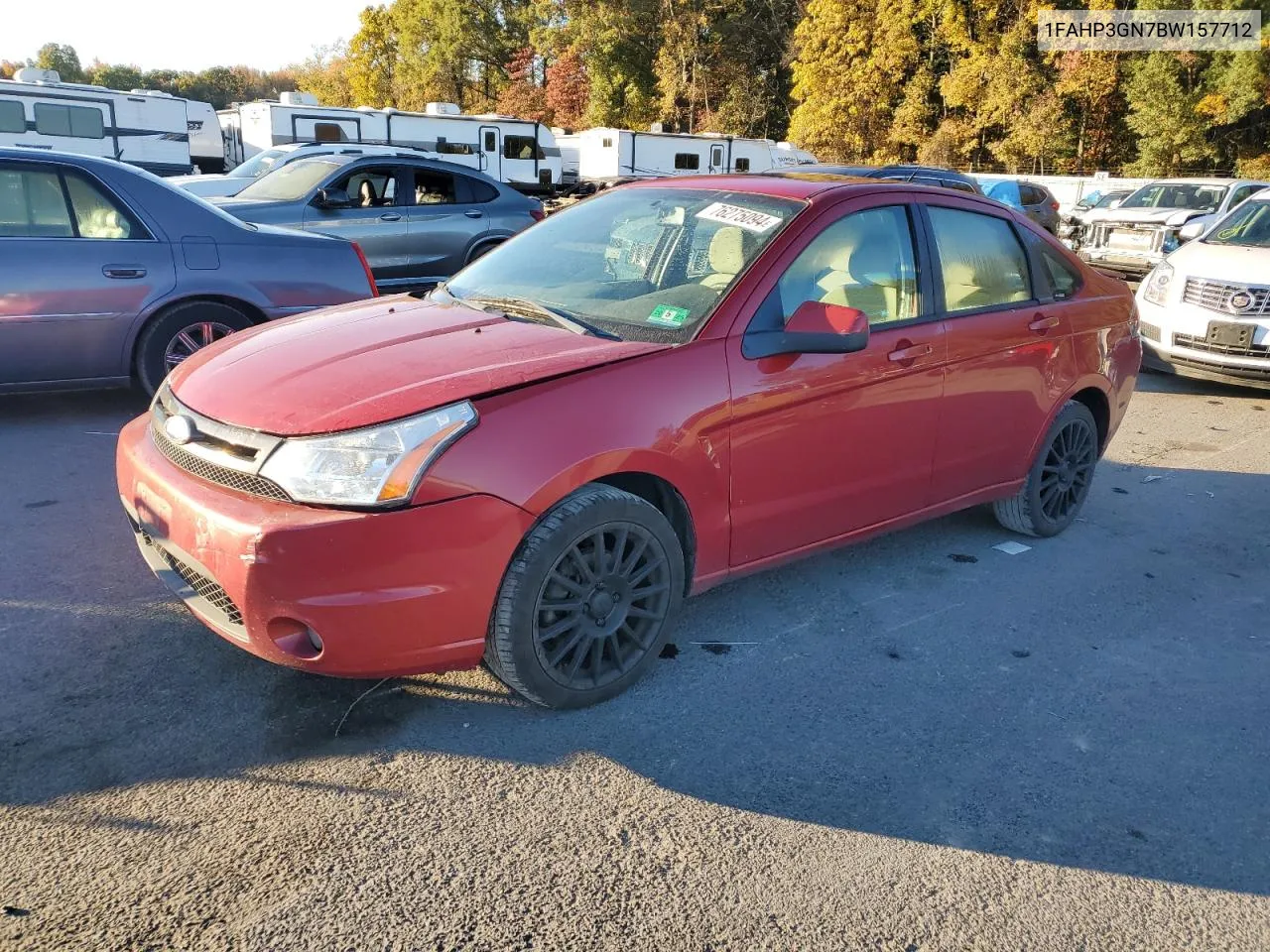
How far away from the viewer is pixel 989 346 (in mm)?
4340

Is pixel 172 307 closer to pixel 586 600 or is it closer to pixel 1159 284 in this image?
pixel 586 600

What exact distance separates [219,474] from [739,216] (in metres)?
2.08

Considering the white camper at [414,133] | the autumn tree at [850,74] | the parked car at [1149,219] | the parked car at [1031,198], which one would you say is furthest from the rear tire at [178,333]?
the autumn tree at [850,74]

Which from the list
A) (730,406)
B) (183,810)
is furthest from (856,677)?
(183,810)

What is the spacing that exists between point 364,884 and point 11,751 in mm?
1196

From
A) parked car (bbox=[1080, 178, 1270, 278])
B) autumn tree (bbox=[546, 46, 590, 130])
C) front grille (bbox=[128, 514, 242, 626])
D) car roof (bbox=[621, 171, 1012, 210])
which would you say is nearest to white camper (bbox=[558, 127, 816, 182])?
parked car (bbox=[1080, 178, 1270, 278])

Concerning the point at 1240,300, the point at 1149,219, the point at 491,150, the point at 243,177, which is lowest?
the point at 1240,300

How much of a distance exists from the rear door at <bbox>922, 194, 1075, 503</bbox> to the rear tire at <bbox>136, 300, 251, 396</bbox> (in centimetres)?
418

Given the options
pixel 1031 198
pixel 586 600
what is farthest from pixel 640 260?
pixel 1031 198

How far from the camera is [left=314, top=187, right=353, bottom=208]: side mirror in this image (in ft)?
33.5

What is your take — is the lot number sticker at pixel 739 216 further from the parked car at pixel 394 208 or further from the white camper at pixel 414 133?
the white camper at pixel 414 133

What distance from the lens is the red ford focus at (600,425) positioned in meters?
2.80

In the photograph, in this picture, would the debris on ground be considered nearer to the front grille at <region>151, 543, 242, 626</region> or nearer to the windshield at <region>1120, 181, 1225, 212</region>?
the front grille at <region>151, 543, 242, 626</region>

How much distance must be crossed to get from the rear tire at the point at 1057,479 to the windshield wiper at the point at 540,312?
246cm
